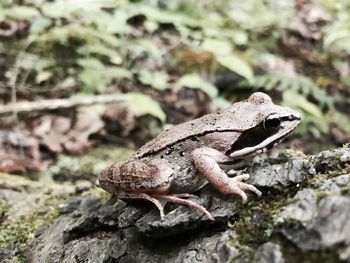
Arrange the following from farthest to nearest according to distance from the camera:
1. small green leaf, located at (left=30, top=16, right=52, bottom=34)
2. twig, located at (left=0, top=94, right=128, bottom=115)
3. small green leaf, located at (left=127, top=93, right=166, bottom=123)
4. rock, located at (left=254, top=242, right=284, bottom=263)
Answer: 1. small green leaf, located at (left=30, top=16, right=52, bottom=34)
2. twig, located at (left=0, top=94, right=128, bottom=115)
3. small green leaf, located at (left=127, top=93, right=166, bottom=123)
4. rock, located at (left=254, top=242, right=284, bottom=263)

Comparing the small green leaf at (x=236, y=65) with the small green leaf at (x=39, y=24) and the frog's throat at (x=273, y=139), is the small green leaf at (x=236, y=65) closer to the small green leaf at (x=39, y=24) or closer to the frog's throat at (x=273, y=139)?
the frog's throat at (x=273, y=139)

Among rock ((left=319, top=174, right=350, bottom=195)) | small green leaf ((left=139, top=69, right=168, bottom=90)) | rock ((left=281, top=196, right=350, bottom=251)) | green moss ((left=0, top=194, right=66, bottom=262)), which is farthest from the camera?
small green leaf ((left=139, top=69, right=168, bottom=90))

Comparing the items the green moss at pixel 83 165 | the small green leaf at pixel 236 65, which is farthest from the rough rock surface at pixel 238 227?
the small green leaf at pixel 236 65

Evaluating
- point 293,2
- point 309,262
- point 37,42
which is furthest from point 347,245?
point 293,2

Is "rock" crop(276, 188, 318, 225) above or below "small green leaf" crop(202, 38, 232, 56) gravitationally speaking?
above

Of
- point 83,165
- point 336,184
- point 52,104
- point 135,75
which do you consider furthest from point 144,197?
point 135,75

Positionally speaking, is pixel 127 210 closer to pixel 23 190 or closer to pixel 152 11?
pixel 23 190

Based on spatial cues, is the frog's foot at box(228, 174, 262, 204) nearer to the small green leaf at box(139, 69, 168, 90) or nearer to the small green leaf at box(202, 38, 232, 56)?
the small green leaf at box(202, 38, 232, 56)

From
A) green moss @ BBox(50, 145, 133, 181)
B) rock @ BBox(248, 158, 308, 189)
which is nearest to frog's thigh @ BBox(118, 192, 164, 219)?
rock @ BBox(248, 158, 308, 189)
